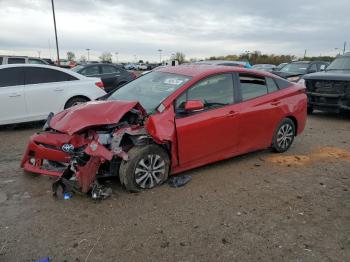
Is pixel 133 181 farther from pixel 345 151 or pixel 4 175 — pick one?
pixel 345 151

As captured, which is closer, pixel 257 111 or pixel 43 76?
pixel 257 111

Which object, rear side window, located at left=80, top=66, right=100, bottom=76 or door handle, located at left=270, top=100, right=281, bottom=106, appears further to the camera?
rear side window, located at left=80, top=66, right=100, bottom=76

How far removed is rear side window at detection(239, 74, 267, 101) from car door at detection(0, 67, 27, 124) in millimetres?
5048

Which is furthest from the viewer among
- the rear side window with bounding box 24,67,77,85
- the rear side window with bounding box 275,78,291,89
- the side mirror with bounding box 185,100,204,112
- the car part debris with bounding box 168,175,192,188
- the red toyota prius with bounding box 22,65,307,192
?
the rear side window with bounding box 24,67,77,85

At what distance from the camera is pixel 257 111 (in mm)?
5625

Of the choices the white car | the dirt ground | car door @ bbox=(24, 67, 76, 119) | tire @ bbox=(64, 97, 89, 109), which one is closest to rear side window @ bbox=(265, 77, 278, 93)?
the dirt ground

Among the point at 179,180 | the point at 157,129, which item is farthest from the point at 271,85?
the point at 157,129

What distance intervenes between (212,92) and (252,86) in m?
0.93

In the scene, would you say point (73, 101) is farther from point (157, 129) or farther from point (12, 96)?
point (157, 129)

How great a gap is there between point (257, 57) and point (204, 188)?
59.7 meters

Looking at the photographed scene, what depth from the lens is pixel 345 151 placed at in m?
6.70

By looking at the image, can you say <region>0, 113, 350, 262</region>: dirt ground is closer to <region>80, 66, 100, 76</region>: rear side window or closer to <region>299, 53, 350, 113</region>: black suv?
<region>299, 53, 350, 113</region>: black suv

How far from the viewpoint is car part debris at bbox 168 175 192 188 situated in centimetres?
480

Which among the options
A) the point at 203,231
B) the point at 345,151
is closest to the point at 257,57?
the point at 345,151
